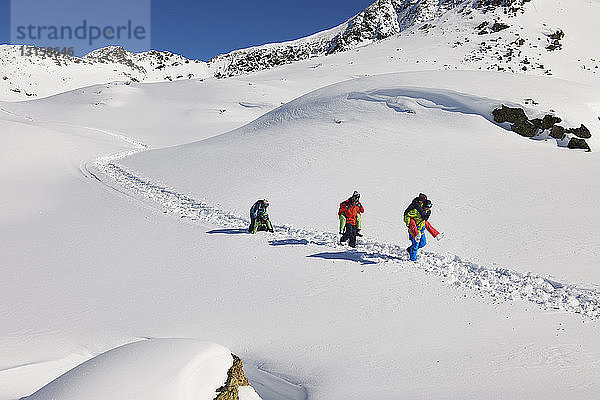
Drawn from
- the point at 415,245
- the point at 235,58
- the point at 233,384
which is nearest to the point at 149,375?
the point at 233,384

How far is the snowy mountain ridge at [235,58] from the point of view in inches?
3508

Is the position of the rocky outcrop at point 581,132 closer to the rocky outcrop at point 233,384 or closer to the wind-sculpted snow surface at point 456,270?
the wind-sculpted snow surface at point 456,270

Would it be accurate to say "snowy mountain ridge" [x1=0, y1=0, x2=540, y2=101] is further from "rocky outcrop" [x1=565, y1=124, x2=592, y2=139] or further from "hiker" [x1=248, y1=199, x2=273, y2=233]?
"hiker" [x1=248, y1=199, x2=273, y2=233]

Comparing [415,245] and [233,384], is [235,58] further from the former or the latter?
[233,384]

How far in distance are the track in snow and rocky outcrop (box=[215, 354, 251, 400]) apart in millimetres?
4920

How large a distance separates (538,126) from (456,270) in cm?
1365

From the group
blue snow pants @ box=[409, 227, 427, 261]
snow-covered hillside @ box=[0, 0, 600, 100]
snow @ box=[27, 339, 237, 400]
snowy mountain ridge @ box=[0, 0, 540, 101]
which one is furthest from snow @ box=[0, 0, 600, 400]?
snowy mountain ridge @ box=[0, 0, 540, 101]

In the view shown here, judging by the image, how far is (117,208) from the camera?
13867mm

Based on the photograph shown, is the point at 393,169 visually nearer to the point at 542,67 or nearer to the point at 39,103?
the point at 542,67

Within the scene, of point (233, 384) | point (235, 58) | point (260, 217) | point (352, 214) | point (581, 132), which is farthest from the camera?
point (235, 58)

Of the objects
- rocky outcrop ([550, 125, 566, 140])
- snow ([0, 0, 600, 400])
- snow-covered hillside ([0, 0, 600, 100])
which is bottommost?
snow ([0, 0, 600, 400])

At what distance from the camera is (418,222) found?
334 inches

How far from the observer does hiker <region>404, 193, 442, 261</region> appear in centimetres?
841

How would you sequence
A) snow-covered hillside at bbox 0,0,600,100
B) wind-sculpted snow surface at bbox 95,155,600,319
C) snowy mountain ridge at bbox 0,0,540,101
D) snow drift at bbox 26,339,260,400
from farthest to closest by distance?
1. snowy mountain ridge at bbox 0,0,540,101
2. snow-covered hillside at bbox 0,0,600,100
3. wind-sculpted snow surface at bbox 95,155,600,319
4. snow drift at bbox 26,339,260,400
